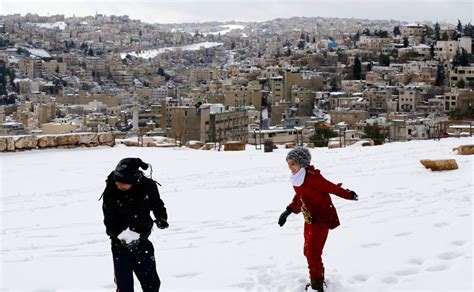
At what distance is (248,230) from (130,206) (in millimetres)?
2939

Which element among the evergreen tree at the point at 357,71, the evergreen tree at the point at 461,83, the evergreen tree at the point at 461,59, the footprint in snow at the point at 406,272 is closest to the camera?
the footprint in snow at the point at 406,272

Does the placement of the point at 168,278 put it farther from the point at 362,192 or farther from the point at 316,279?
the point at 362,192

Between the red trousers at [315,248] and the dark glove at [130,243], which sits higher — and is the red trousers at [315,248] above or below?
below

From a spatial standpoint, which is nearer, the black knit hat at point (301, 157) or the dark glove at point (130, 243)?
the dark glove at point (130, 243)

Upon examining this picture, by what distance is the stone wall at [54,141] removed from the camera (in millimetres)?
14344

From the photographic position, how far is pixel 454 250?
5.97 metres

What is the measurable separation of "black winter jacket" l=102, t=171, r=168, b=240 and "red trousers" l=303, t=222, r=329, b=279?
3.83 feet

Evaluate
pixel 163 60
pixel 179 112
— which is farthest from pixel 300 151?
pixel 163 60

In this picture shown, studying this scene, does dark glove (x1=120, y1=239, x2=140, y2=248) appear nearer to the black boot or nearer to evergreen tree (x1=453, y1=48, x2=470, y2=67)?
the black boot

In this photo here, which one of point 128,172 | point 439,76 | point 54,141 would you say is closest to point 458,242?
point 128,172

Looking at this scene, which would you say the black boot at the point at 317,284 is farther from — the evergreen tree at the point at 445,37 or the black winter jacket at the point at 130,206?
the evergreen tree at the point at 445,37

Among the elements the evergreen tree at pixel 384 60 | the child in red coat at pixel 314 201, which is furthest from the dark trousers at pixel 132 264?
the evergreen tree at pixel 384 60

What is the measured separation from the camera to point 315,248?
5.06 metres

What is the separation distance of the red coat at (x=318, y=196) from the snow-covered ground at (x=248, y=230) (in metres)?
0.52
